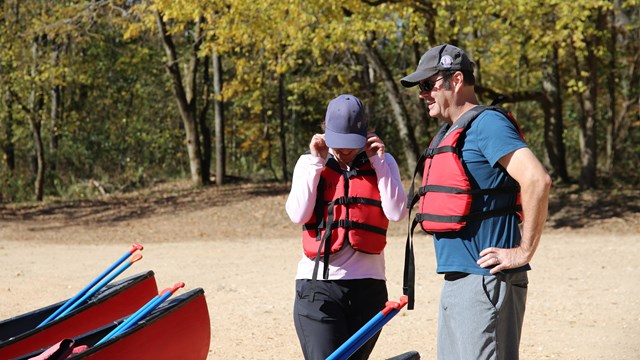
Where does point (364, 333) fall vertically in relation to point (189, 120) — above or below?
below

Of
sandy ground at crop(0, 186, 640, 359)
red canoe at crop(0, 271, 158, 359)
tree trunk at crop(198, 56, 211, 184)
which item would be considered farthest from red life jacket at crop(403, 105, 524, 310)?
tree trunk at crop(198, 56, 211, 184)

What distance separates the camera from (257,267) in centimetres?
1135

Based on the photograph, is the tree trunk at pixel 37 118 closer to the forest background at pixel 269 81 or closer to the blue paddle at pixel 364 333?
the forest background at pixel 269 81

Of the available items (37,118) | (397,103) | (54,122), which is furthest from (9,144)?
(397,103)

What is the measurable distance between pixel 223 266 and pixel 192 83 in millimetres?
11483

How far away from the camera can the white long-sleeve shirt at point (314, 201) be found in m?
3.92

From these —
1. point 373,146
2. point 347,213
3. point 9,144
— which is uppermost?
point 373,146

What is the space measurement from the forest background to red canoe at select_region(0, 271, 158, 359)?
27.0 feet

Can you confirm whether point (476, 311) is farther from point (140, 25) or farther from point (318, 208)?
point (140, 25)

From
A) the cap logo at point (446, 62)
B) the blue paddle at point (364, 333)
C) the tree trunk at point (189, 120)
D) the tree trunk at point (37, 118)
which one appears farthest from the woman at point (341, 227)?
the tree trunk at point (189, 120)

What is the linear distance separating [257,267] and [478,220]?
8.28m

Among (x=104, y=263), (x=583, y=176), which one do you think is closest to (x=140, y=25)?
(x=104, y=263)

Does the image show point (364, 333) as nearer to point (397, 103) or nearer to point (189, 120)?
point (397, 103)

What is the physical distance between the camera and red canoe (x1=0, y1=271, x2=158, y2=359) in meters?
5.29
